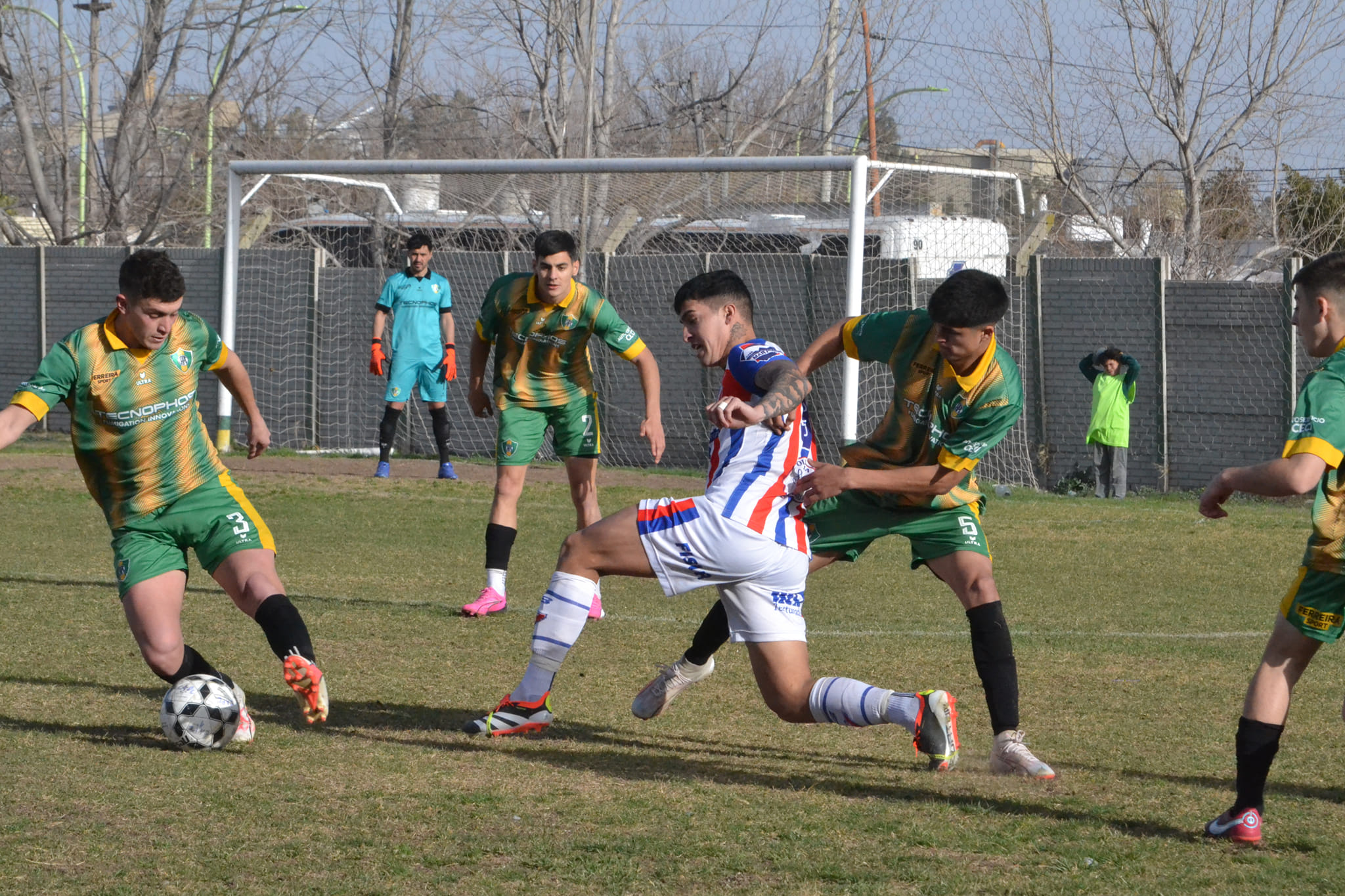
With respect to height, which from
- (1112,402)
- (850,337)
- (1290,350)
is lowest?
(1112,402)

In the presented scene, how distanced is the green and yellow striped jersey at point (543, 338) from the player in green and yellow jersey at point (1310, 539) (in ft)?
15.1

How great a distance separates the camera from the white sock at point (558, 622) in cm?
513

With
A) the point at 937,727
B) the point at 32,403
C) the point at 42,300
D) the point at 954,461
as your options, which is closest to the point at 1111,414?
the point at 954,461

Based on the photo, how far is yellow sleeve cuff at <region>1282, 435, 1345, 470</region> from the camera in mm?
3973

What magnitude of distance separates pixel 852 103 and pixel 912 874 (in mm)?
20413

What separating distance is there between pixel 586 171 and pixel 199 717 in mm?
9843

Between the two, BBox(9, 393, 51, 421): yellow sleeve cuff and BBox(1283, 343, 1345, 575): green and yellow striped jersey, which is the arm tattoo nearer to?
BBox(1283, 343, 1345, 575): green and yellow striped jersey

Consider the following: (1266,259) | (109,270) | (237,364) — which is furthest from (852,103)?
(237,364)

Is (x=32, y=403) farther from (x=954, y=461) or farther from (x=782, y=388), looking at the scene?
(x=954, y=461)

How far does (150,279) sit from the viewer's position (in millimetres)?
5203

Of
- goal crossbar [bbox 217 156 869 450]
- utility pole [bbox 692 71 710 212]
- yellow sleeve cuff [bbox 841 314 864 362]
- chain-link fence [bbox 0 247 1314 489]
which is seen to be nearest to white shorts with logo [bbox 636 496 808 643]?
yellow sleeve cuff [bbox 841 314 864 362]

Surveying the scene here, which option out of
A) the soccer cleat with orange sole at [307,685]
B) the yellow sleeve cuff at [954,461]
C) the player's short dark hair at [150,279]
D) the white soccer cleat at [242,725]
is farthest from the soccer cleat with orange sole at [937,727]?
the player's short dark hair at [150,279]

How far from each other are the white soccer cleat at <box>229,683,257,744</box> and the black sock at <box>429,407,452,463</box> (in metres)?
9.35

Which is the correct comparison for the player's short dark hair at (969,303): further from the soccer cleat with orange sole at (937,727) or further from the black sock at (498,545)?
the black sock at (498,545)
